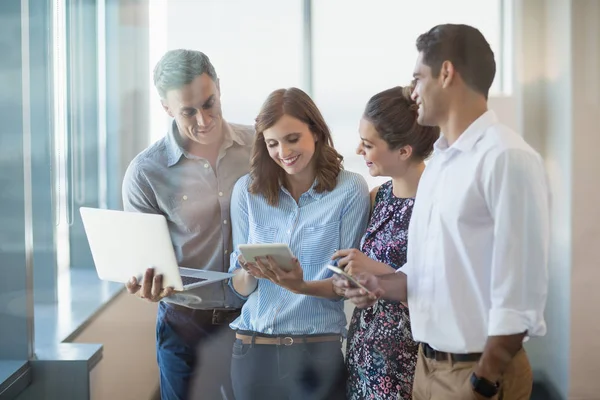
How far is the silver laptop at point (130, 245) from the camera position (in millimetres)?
1252

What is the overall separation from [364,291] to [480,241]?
242 millimetres

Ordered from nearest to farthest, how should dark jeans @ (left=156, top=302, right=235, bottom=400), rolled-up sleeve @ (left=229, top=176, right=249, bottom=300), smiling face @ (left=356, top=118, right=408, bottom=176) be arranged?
1. smiling face @ (left=356, top=118, right=408, bottom=176)
2. rolled-up sleeve @ (left=229, top=176, right=249, bottom=300)
3. dark jeans @ (left=156, top=302, right=235, bottom=400)

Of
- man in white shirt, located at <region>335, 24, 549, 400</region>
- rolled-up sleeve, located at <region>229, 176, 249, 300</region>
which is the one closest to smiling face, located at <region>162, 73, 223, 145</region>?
rolled-up sleeve, located at <region>229, 176, 249, 300</region>

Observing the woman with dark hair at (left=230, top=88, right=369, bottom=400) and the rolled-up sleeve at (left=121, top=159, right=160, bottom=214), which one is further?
the rolled-up sleeve at (left=121, top=159, right=160, bottom=214)

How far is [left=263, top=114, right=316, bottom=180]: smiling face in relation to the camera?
1279 mm

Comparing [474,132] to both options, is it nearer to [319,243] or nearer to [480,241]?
[480,241]

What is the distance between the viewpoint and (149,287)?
130 cm

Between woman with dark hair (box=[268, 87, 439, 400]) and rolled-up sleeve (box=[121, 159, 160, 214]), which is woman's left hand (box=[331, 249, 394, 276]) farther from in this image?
rolled-up sleeve (box=[121, 159, 160, 214])

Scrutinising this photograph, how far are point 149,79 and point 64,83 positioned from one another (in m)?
0.26

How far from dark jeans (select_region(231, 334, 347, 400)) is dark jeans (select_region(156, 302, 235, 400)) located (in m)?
0.11

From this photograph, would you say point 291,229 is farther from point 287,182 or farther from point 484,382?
point 484,382

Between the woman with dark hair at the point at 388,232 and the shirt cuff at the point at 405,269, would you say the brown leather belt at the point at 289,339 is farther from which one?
the shirt cuff at the point at 405,269

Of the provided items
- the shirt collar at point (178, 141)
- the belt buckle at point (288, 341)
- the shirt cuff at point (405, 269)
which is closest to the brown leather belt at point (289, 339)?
the belt buckle at point (288, 341)

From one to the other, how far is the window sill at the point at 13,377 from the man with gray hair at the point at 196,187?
300 mm
